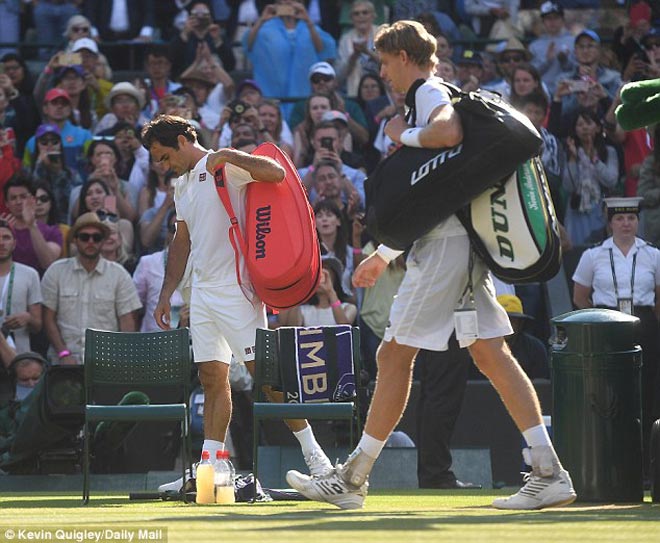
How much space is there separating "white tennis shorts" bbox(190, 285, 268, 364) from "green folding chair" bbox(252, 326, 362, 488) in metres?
0.13

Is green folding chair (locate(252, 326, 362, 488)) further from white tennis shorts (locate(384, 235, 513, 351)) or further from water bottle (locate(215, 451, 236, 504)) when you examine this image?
white tennis shorts (locate(384, 235, 513, 351))

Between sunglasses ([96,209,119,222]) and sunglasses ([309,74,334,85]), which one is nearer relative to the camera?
sunglasses ([96,209,119,222])

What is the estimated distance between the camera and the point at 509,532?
5895mm

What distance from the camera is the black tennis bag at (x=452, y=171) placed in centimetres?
702

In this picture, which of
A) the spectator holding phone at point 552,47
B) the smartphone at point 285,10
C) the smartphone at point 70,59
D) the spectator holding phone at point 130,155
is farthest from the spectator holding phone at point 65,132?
the spectator holding phone at point 552,47

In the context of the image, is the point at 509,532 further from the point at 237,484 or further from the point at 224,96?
the point at 224,96

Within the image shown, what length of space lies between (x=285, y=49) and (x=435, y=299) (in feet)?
34.2

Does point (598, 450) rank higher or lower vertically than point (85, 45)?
lower

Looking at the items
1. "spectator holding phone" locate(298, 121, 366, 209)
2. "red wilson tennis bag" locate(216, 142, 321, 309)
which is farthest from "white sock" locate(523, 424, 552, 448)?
"spectator holding phone" locate(298, 121, 366, 209)

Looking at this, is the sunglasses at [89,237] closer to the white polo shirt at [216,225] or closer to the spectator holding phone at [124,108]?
the spectator holding phone at [124,108]

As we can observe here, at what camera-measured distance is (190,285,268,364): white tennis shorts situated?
9.35 metres

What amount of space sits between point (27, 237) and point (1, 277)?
0.78 metres

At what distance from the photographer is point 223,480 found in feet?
30.1

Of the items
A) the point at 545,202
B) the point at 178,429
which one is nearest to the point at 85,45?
the point at 178,429
